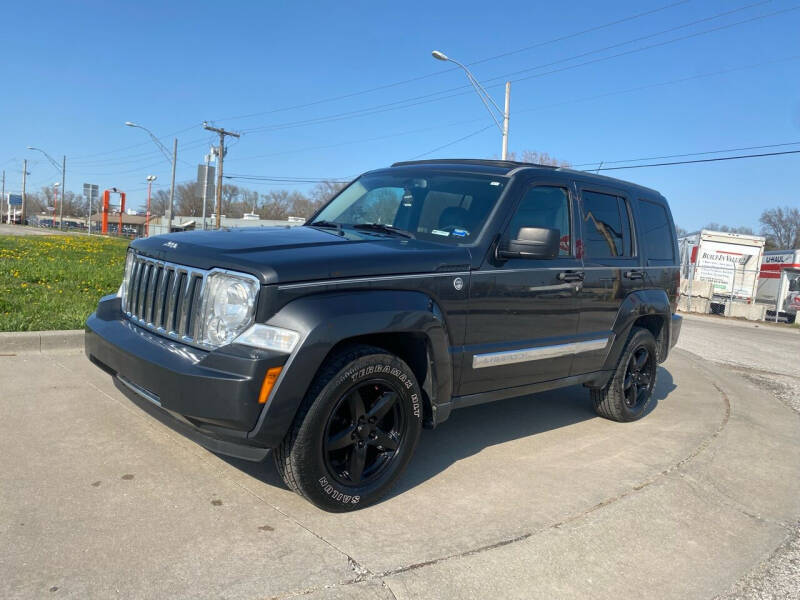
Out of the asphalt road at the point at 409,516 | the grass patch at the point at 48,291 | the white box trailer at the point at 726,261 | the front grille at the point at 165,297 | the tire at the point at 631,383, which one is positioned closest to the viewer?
the asphalt road at the point at 409,516

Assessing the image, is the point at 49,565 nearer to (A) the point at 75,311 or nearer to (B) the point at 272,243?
(B) the point at 272,243

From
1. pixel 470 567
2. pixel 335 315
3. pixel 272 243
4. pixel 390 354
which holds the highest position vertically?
pixel 272 243

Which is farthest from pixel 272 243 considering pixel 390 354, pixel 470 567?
pixel 470 567

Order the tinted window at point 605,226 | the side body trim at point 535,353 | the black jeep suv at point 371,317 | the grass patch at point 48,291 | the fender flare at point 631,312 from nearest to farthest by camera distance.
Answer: the black jeep suv at point 371,317 < the side body trim at point 535,353 < the tinted window at point 605,226 < the fender flare at point 631,312 < the grass patch at point 48,291

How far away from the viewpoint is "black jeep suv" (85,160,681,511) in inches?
124

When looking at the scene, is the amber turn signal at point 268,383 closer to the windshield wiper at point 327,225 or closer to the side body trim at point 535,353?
the side body trim at point 535,353

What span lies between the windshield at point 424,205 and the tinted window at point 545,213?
0.21 m

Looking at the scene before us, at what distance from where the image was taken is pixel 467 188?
179 inches

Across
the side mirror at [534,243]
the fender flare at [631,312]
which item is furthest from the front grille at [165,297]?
the fender flare at [631,312]

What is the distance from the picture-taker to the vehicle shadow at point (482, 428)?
401cm

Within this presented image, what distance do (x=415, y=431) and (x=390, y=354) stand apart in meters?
0.51

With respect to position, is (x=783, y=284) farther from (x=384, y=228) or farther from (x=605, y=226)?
(x=384, y=228)

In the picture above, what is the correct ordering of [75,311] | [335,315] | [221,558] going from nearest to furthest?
1. [221,558]
2. [335,315]
3. [75,311]

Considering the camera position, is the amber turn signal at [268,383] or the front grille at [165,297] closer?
the amber turn signal at [268,383]
